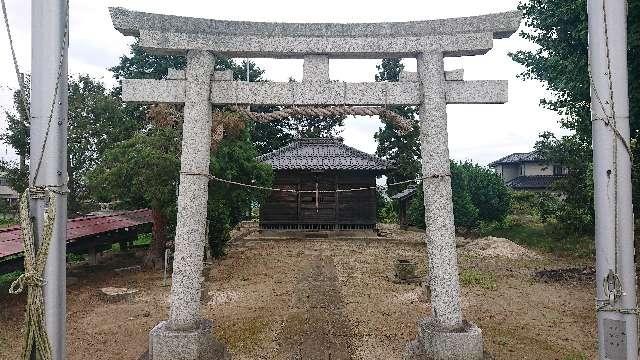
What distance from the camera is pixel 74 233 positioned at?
1023cm

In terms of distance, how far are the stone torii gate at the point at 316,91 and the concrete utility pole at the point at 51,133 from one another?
2574 millimetres

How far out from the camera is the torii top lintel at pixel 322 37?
520cm

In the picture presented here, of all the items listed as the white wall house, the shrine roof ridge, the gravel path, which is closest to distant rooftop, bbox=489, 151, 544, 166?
the white wall house

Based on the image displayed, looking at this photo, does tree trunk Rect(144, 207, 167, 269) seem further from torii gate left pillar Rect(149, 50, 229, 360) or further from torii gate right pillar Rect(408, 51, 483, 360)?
torii gate right pillar Rect(408, 51, 483, 360)

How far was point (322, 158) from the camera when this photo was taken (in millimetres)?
20594

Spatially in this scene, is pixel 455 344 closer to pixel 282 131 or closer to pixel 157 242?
pixel 157 242

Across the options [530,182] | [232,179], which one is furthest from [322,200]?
[530,182]

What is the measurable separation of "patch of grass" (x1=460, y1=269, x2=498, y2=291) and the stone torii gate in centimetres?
573

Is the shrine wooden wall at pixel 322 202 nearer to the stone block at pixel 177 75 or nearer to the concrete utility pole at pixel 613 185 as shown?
the stone block at pixel 177 75

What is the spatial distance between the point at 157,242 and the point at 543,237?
16460 millimetres

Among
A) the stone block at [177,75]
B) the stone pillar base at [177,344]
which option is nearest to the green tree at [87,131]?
the stone block at [177,75]

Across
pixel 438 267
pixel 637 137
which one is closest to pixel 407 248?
pixel 637 137

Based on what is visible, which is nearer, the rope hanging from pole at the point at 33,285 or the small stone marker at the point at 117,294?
the rope hanging from pole at the point at 33,285

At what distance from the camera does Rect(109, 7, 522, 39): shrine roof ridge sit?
513 centimetres
